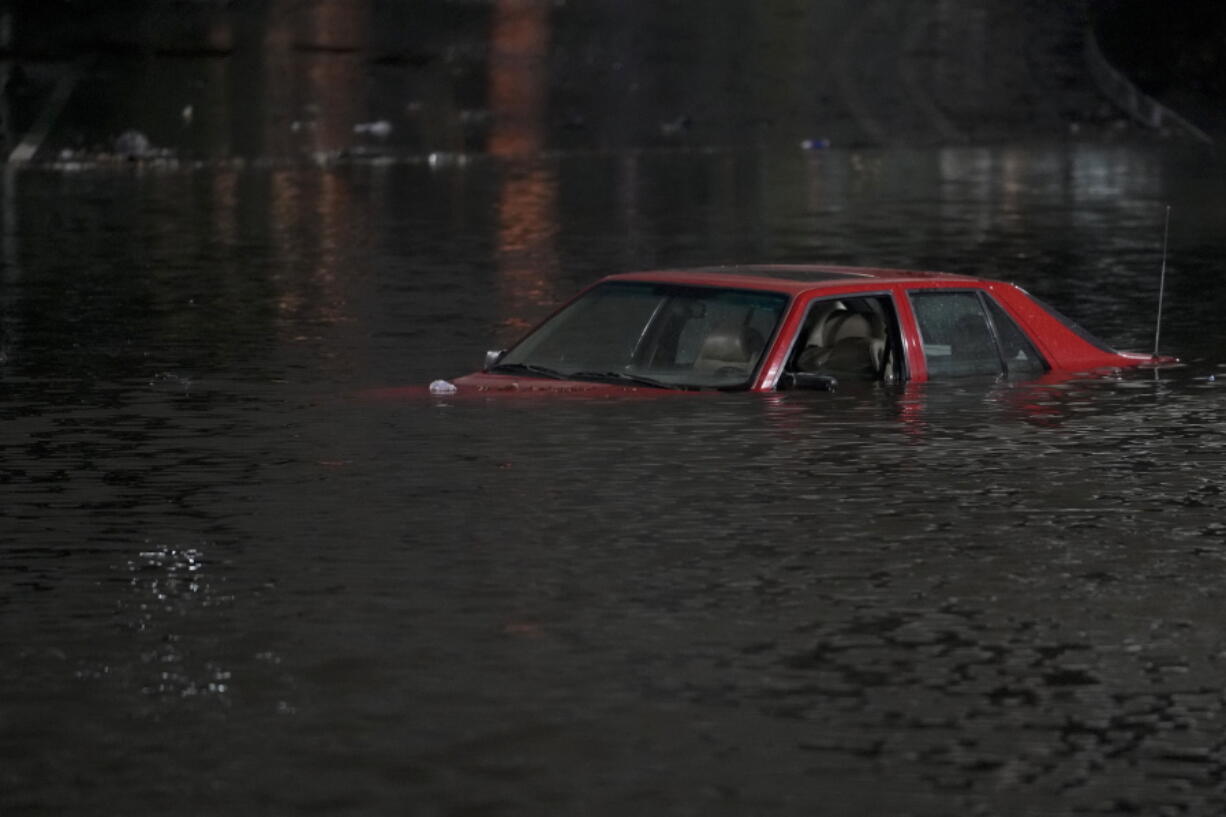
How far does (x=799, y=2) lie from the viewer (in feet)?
282

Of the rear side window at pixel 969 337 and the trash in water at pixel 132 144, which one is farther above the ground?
the rear side window at pixel 969 337

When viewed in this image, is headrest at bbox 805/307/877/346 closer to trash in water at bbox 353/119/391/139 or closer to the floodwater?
the floodwater

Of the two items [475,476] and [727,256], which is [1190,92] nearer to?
[727,256]

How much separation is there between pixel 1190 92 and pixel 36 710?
284 feet

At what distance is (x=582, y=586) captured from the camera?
10.1m

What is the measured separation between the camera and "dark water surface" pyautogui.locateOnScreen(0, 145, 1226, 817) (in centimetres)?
738

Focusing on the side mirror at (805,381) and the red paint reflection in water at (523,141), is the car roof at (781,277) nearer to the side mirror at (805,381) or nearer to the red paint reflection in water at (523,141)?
the side mirror at (805,381)

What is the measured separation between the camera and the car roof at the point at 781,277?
14.5 meters

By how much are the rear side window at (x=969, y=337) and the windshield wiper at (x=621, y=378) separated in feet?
4.25

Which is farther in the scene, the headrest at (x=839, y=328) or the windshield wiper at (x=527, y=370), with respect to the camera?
the headrest at (x=839, y=328)

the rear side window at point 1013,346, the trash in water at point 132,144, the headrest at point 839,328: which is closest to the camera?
the headrest at point 839,328

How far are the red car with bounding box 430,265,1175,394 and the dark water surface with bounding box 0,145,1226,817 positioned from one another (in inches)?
9.5

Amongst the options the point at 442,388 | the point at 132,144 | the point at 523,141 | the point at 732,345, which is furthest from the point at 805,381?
the point at 523,141

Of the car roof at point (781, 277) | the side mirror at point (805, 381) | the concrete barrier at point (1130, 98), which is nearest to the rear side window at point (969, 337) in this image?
the car roof at point (781, 277)
